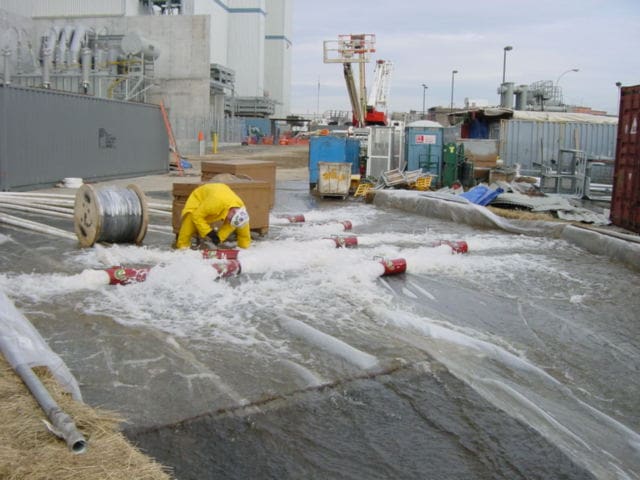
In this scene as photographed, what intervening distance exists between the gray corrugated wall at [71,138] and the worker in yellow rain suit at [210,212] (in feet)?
29.5

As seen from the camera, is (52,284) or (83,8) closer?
(52,284)

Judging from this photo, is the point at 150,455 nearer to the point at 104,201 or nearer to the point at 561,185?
the point at 104,201

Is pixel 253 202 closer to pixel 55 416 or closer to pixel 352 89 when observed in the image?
pixel 55 416

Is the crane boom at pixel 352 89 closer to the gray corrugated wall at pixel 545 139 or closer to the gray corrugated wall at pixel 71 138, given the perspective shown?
the gray corrugated wall at pixel 545 139

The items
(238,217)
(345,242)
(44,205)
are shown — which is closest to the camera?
(238,217)

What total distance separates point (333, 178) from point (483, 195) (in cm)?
467

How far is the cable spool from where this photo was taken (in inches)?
359

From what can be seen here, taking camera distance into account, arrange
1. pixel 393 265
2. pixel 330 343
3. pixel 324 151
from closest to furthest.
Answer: pixel 330 343 < pixel 393 265 < pixel 324 151

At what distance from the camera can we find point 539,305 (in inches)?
290

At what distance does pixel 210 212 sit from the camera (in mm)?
8914

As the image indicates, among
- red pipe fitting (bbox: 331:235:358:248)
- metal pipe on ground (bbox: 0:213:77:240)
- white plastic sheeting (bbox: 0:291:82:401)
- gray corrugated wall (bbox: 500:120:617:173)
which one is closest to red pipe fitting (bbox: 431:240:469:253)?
red pipe fitting (bbox: 331:235:358:248)

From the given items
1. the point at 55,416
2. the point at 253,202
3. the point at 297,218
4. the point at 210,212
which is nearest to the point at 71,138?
the point at 297,218

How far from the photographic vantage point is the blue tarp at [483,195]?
15.5m

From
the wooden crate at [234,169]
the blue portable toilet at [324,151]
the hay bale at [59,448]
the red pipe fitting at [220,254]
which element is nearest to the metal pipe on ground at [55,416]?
the hay bale at [59,448]
